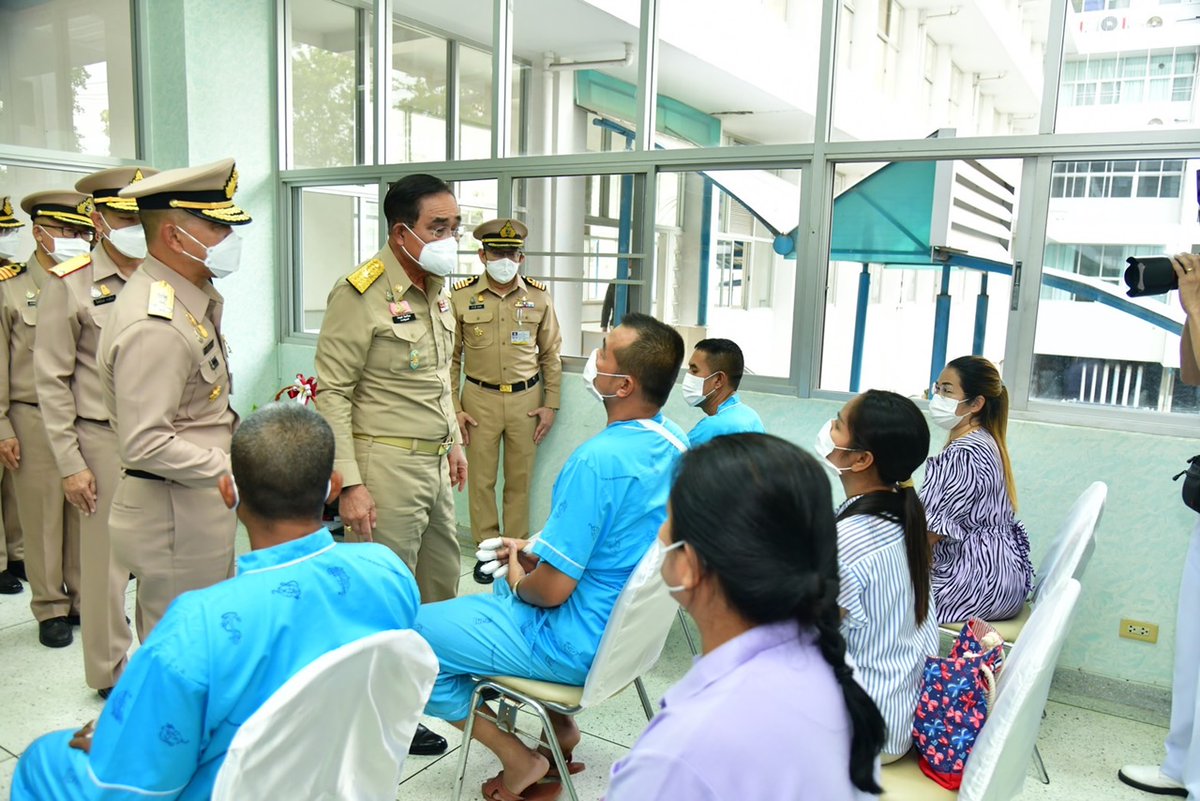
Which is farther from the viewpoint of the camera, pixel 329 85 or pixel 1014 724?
pixel 329 85

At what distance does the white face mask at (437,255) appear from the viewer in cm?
242

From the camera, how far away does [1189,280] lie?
2.07 m

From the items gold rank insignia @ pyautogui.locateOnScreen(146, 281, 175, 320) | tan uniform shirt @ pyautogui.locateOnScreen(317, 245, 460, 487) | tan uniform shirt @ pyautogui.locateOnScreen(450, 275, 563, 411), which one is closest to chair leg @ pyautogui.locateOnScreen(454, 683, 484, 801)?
tan uniform shirt @ pyautogui.locateOnScreen(317, 245, 460, 487)

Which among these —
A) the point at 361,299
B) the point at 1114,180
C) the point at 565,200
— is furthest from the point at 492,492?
the point at 1114,180

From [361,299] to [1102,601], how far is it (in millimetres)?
2688

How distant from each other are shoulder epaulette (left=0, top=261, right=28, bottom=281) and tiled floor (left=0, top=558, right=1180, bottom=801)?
1.38m

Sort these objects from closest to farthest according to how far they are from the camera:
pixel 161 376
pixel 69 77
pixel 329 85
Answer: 1. pixel 161 376
2. pixel 69 77
3. pixel 329 85

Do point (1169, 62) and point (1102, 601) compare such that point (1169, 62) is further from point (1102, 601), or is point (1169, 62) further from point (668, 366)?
point (668, 366)

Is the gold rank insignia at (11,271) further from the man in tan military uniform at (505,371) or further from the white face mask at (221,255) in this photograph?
the man in tan military uniform at (505,371)

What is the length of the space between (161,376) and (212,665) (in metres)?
1.04

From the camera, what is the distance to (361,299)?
2375 mm

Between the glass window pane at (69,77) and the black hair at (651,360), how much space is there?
13.2 ft

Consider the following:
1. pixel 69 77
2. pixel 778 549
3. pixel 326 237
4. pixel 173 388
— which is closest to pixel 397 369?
pixel 173 388

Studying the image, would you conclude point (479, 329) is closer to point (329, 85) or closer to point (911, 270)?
point (911, 270)
